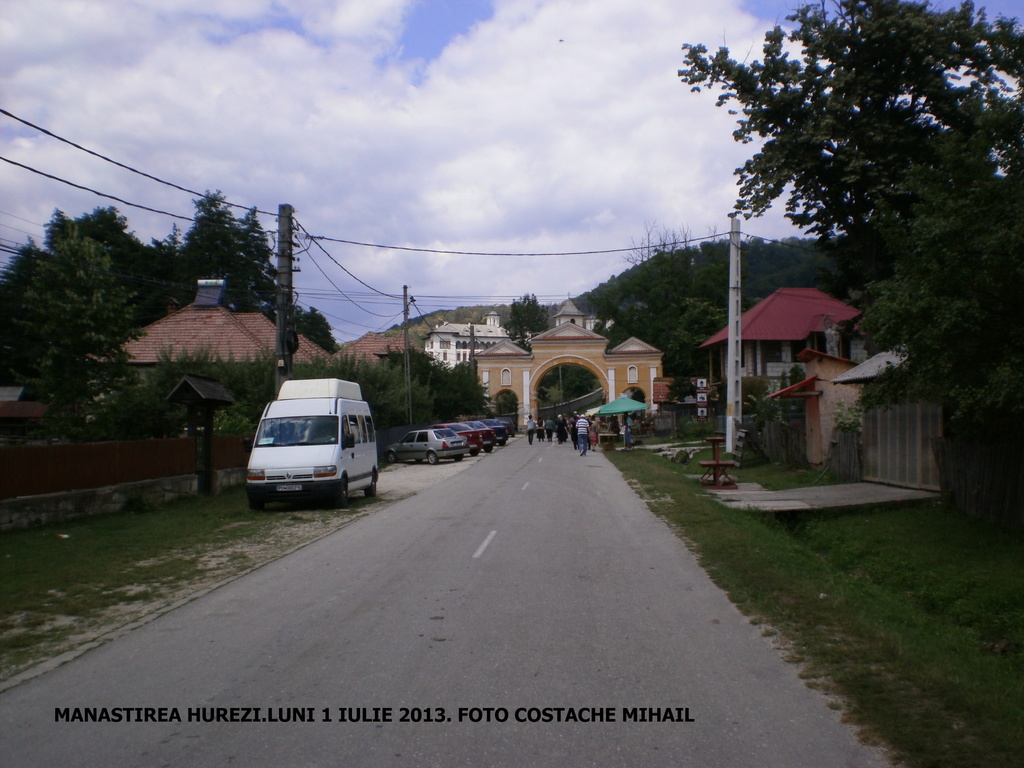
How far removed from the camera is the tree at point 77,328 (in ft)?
90.9

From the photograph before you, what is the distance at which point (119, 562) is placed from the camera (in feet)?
35.3

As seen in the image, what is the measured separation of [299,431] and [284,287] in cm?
561

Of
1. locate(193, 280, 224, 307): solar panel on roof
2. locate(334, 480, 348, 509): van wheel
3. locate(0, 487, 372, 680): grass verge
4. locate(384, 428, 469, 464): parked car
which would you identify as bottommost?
locate(0, 487, 372, 680): grass verge

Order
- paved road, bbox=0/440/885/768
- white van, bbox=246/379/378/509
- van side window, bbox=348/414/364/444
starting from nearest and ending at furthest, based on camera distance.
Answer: paved road, bbox=0/440/885/768 → white van, bbox=246/379/378/509 → van side window, bbox=348/414/364/444

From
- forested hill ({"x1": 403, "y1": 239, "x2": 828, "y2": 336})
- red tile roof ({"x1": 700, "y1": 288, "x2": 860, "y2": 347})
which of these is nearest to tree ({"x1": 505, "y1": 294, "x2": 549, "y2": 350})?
forested hill ({"x1": 403, "y1": 239, "x2": 828, "y2": 336})

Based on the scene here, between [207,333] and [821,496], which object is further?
[207,333]

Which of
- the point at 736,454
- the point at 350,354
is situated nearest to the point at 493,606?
the point at 736,454

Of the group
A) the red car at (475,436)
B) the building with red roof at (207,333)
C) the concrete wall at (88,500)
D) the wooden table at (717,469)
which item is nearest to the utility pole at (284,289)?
the concrete wall at (88,500)

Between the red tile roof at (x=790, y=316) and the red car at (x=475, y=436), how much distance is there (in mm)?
14030

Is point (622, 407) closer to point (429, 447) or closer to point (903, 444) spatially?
point (429, 447)

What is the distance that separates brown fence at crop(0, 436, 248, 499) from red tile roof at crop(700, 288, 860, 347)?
3113 centimetres

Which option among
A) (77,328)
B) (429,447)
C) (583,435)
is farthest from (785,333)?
(77,328)

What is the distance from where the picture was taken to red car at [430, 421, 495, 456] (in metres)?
39.2

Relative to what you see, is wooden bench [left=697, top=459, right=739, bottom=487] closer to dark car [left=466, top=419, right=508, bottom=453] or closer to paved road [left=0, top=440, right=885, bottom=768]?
paved road [left=0, top=440, right=885, bottom=768]
